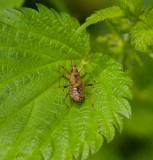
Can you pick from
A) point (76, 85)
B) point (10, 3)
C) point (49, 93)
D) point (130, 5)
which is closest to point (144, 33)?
point (130, 5)

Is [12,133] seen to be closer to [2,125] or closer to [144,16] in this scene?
[2,125]

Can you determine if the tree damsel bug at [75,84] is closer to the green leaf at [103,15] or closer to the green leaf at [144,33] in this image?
the green leaf at [103,15]

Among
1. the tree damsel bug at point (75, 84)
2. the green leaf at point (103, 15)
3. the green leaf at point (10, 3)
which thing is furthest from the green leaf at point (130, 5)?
the green leaf at point (10, 3)

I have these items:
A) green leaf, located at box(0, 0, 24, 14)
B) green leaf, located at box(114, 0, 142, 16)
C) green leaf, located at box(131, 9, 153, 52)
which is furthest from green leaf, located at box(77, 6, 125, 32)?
green leaf, located at box(0, 0, 24, 14)

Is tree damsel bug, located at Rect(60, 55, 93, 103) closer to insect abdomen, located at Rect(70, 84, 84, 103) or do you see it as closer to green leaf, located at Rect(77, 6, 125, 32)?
insect abdomen, located at Rect(70, 84, 84, 103)

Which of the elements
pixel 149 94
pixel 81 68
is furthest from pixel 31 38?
pixel 149 94
